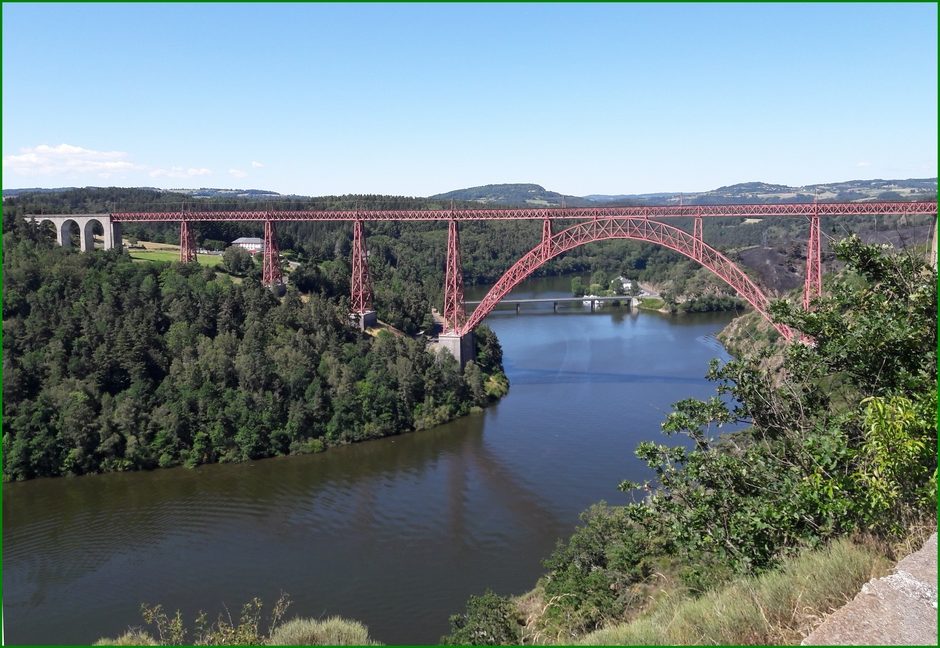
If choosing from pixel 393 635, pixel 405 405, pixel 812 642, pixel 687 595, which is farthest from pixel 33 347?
pixel 812 642

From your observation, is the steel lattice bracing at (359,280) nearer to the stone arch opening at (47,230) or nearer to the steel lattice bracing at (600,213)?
the steel lattice bracing at (600,213)

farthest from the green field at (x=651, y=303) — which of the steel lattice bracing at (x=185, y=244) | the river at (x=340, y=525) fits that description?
the steel lattice bracing at (x=185, y=244)

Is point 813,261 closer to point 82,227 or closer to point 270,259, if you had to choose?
point 270,259

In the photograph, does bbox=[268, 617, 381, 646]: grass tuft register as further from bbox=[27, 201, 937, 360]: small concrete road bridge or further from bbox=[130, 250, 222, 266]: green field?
bbox=[130, 250, 222, 266]: green field

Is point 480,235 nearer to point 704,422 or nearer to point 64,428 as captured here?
point 64,428

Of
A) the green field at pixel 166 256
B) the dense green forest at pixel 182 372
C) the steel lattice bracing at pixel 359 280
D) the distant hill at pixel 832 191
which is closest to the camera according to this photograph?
the dense green forest at pixel 182 372

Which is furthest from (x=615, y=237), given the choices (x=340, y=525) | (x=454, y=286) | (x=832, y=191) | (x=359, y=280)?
(x=832, y=191)

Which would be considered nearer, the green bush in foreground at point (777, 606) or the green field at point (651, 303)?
the green bush in foreground at point (777, 606)
